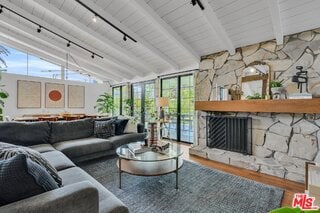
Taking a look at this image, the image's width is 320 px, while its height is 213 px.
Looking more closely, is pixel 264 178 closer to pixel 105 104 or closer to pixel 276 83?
pixel 276 83

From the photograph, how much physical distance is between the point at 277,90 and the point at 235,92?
0.84 metres

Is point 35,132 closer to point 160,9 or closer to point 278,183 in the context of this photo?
point 160,9

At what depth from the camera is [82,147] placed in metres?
3.15

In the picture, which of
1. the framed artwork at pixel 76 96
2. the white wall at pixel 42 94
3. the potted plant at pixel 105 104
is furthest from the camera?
the potted plant at pixel 105 104

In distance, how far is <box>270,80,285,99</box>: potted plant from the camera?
3.18m

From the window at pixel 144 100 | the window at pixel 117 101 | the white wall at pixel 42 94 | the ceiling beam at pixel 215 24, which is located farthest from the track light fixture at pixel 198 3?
the white wall at pixel 42 94

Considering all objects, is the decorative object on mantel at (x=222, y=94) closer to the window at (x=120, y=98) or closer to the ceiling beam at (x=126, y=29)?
the ceiling beam at (x=126, y=29)

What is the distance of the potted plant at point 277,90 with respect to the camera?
3.18m

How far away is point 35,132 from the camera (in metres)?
3.16

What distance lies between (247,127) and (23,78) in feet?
24.6

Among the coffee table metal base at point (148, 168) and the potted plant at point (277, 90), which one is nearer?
the coffee table metal base at point (148, 168)

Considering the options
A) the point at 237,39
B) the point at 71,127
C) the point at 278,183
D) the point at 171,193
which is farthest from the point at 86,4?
the point at 278,183

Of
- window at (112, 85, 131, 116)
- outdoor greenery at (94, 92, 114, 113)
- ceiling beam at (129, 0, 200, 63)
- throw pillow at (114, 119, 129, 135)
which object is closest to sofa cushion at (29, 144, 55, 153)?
throw pillow at (114, 119, 129, 135)

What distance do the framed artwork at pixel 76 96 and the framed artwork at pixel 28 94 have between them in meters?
1.13
